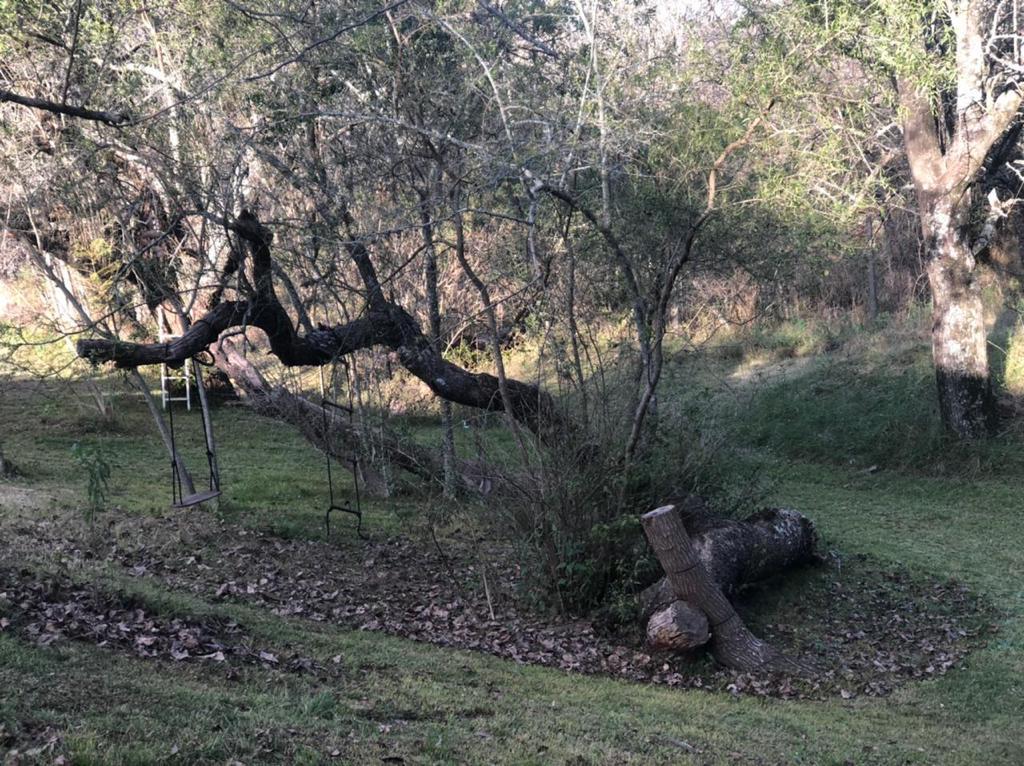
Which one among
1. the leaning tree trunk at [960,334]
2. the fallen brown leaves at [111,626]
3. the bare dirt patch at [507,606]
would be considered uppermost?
the leaning tree trunk at [960,334]

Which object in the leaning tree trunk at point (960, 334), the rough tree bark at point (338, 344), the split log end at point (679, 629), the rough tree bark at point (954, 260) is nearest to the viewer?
the split log end at point (679, 629)

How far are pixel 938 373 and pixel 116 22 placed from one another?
12458mm

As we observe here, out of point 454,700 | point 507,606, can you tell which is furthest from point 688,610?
point 454,700

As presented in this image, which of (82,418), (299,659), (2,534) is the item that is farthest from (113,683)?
(82,418)

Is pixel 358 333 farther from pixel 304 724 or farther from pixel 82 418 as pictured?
pixel 82 418

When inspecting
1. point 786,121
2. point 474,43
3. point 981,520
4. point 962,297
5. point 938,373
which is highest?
point 474,43

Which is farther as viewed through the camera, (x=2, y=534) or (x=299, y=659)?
(x=2, y=534)

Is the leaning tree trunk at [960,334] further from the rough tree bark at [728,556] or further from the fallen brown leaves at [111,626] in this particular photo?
the fallen brown leaves at [111,626]

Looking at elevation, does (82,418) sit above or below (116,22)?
below

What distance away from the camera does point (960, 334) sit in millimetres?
15211

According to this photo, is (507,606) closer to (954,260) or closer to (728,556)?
(728,556)

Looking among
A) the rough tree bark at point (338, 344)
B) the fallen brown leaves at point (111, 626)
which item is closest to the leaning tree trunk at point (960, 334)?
the rough tree bark at point (338, 344)

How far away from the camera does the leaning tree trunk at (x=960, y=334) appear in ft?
49.5

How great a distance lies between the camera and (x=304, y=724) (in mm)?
4875
